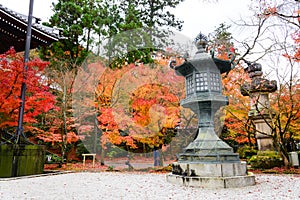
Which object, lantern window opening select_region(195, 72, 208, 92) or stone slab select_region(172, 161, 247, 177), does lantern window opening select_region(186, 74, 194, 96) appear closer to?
lantern window opening select_region(195, 72, 208, 92)

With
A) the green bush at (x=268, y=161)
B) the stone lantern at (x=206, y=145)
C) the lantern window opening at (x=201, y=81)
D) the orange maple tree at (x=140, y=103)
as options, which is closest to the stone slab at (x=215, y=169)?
the stone lantern at (x=206, y=145)

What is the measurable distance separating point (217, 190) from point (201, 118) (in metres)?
2.07

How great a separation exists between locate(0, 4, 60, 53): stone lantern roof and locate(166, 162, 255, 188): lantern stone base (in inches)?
276

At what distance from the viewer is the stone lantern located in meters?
5.09

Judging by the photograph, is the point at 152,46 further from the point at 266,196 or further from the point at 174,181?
the point at 266,196

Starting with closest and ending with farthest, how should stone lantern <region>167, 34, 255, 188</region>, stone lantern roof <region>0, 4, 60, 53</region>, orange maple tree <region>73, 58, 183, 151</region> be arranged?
stone lantern <region>167, 34, 255, 188</region>
stone lantern roof <region>0, 4, 60, 53</region>
orange maple tree <region>73, 58, 183, 151</region>

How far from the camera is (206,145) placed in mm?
5656

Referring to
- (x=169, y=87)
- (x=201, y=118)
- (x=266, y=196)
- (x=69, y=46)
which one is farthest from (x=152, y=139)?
(x=69, y=46)

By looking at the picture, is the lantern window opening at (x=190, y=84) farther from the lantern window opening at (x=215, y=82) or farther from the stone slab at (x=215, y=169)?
the stone slab at (x=215, y=169)

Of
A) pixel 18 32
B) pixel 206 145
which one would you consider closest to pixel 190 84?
pixel 206 145

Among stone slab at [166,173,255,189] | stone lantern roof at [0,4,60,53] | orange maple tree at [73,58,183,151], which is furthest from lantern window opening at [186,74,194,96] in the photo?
stone lantern roof at [0,4,60,53]

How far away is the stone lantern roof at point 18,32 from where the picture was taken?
752 cm

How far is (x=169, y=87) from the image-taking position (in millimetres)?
9992

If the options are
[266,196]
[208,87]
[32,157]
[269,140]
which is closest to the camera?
[266,196]
